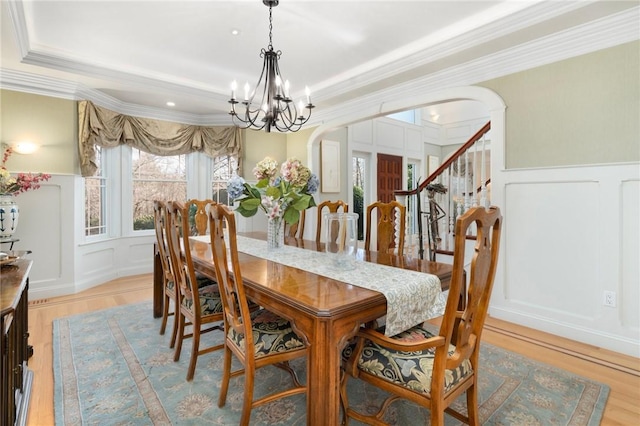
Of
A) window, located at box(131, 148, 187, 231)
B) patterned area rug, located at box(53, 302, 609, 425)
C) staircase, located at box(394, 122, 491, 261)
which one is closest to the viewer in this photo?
patterned area rug, located at box(53, 302, 609, 425)

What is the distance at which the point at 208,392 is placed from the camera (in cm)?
193

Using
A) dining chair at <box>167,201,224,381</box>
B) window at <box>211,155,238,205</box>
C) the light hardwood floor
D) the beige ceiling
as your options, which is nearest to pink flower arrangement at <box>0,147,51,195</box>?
the beige ceiling

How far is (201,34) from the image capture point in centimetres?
300

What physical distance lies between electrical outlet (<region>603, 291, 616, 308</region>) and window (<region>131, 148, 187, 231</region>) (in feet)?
17.2

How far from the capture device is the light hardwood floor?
1.79 meters

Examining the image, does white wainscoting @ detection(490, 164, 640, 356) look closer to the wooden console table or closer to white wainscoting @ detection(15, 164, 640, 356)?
white wainscoting @ detection(15, 164, 640, 356)

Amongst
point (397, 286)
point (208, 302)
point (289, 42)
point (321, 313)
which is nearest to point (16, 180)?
point (208, 302)

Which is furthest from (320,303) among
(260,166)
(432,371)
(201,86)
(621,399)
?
(201,86)

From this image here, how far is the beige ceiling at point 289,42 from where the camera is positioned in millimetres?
2549

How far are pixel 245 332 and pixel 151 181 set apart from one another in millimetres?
4234

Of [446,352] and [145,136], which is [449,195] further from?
[145,136]

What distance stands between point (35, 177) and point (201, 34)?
2.33 m

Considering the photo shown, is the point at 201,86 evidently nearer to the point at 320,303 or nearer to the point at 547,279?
the point at 320,303

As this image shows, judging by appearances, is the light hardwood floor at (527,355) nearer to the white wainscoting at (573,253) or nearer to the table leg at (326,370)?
the white wainscoting at (573,253)
